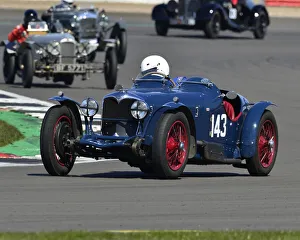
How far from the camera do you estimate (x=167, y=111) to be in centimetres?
1432

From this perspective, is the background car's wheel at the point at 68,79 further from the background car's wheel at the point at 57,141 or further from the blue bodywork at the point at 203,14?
the background car's wheel at the point at 57,141

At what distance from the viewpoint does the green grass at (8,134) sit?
19.3 meters

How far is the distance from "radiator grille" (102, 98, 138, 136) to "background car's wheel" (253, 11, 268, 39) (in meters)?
29.9

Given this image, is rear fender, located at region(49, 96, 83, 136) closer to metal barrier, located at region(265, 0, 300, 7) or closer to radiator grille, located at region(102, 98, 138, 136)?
radiator grille, located at region(102, 98, 138, 136)

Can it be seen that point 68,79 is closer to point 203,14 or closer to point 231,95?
point 203,14

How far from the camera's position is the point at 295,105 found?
27.7 metres

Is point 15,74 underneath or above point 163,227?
underneath

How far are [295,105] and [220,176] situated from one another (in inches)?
487

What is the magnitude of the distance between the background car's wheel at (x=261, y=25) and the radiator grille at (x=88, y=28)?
12984 millimetres

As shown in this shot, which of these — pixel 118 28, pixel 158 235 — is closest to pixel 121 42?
pixel 118 28

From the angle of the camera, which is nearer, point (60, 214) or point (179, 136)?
point (60, 214)

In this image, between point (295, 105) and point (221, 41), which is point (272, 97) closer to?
point (295, 105)

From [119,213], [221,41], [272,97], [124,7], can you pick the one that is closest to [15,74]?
[272,97]

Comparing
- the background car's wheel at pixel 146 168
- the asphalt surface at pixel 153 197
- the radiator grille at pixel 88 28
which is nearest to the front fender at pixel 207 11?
the radiator grille at pixel 88 28
